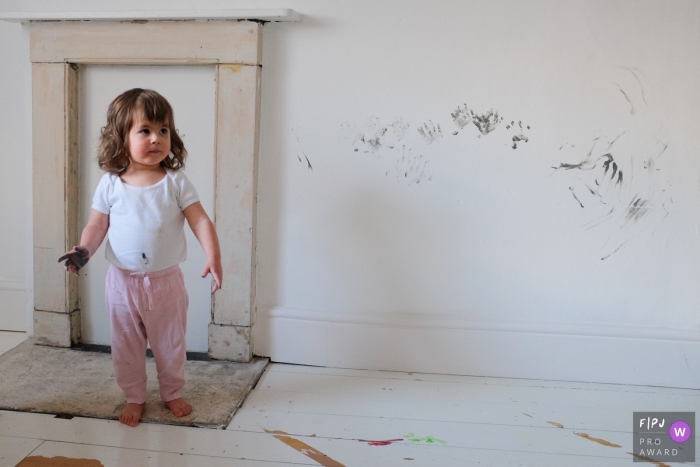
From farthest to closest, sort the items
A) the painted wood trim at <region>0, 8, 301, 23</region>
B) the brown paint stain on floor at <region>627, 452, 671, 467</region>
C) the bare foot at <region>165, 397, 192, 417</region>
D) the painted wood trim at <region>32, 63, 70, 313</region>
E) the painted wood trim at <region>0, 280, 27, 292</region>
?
the painted wood trim at <region>0, 280, 27, 292</region>
the painted wood trim at <region>32, 63, 70, 313</region>
the painted wood trim at <region>0, 8, 301, 23</region>
the bare foot at <region>165, 397, 192, 417</region>
the brown paint stain on floor at <region>627, 452, 671, 467</region>

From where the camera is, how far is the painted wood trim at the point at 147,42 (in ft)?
8.20

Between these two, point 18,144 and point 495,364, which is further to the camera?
point 18,144

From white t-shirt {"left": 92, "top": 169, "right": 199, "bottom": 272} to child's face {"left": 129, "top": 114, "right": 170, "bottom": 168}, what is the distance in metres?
0.09

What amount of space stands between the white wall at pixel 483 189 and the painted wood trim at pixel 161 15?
0.10m

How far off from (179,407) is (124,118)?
39.8 inches

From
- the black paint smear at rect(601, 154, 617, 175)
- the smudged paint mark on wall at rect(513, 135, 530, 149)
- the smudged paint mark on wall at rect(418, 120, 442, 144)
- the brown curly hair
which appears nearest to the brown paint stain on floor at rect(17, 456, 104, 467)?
the brown curly hair

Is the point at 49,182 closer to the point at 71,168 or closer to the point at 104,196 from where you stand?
the point at 71,168

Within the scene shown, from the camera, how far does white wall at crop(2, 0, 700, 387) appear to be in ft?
8.00

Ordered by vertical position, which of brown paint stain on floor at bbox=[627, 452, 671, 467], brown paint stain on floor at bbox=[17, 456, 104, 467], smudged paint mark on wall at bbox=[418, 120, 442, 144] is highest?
smudged paint mark on wall at bbox=[418, 120, 442, 144]

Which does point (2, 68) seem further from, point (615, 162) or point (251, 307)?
point (615, 162)

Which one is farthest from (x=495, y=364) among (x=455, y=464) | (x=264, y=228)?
(x=264, y=228)

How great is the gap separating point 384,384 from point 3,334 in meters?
1.81

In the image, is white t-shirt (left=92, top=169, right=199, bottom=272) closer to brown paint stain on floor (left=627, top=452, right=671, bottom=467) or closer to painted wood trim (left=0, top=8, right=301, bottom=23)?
painted wood trim (left=0, top=8, right=301, bottom=23)

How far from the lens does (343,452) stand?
1.97 meters
